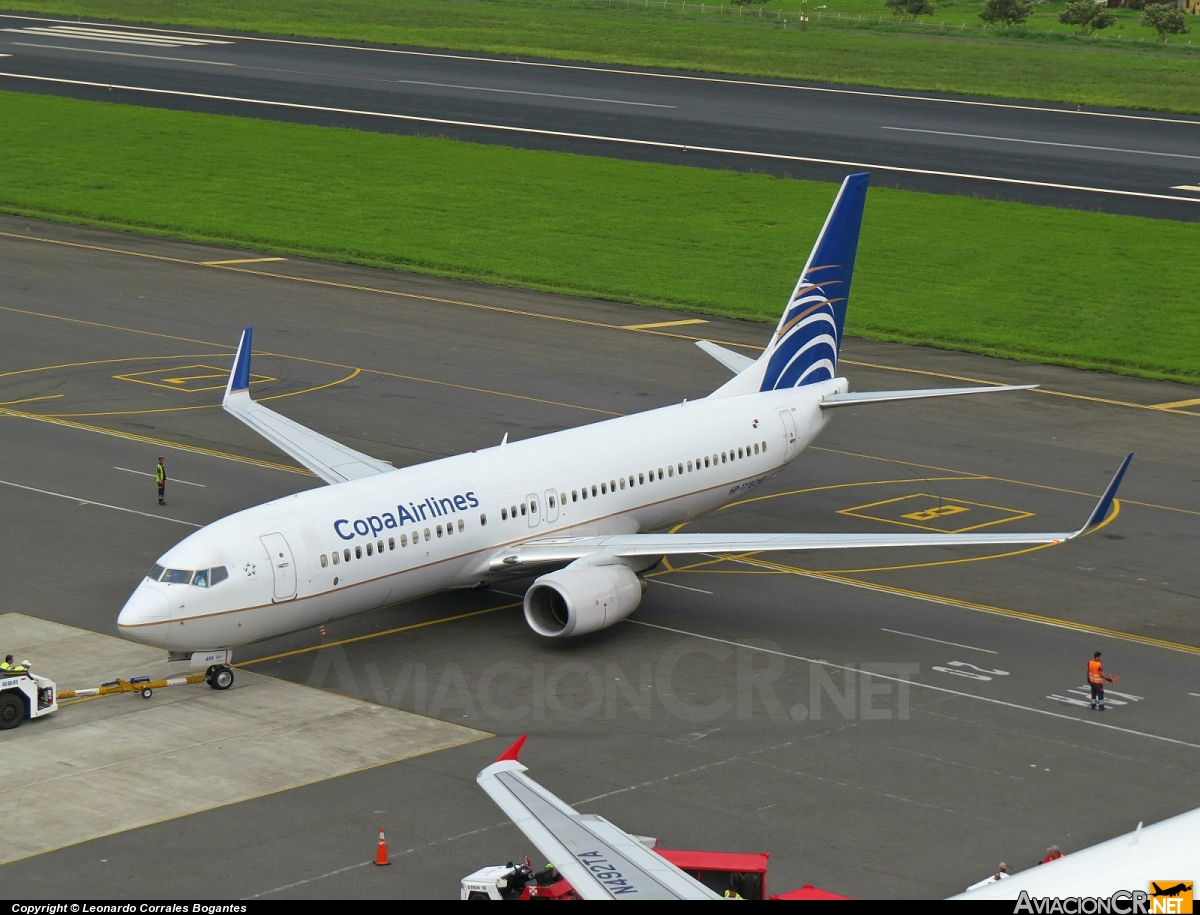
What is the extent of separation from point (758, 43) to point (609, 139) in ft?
184

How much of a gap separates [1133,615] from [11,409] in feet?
133

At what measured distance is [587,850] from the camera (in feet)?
70.4

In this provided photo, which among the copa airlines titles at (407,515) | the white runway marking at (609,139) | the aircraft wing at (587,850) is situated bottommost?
the aircraft wing at (587,850)

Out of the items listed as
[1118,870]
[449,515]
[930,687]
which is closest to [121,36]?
[449,515]

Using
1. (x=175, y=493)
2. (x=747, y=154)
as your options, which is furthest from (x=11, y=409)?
(x=747, y=154)

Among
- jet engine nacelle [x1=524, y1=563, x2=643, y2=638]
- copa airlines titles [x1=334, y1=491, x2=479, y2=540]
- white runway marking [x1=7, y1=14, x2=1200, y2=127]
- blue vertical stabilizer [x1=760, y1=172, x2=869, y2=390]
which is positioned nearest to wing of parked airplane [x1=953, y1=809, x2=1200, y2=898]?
jet engine nacelle [x1=524, y1=563, x2=643, y2=638]

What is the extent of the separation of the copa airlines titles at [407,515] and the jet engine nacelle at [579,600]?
8.97 ft

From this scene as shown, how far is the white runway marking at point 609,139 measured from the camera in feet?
343

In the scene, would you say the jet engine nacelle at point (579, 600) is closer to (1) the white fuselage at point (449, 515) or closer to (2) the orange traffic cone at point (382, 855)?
(1) the white fuselage at point (449, 515)

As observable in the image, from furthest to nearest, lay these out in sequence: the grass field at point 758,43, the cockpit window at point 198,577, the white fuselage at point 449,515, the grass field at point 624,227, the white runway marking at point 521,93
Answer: the grass field at point 758,43
the white runway marking at point 521,93
the grass field at point 624,227
the white fuselage at point 449,515
the cockpit window at point 198,577

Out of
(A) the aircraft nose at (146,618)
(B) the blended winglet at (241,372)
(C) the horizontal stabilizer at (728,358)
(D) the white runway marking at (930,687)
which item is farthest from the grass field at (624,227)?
(A) the aircraft nose at (146,618)

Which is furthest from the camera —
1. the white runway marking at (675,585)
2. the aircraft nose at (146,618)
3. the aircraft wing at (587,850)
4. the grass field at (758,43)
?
the grass field at (758,43)

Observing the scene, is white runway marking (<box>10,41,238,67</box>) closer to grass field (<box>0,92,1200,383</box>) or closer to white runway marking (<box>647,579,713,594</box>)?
grass field (<box>0,92,1200,383</box>)

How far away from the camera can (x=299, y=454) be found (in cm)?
4856
